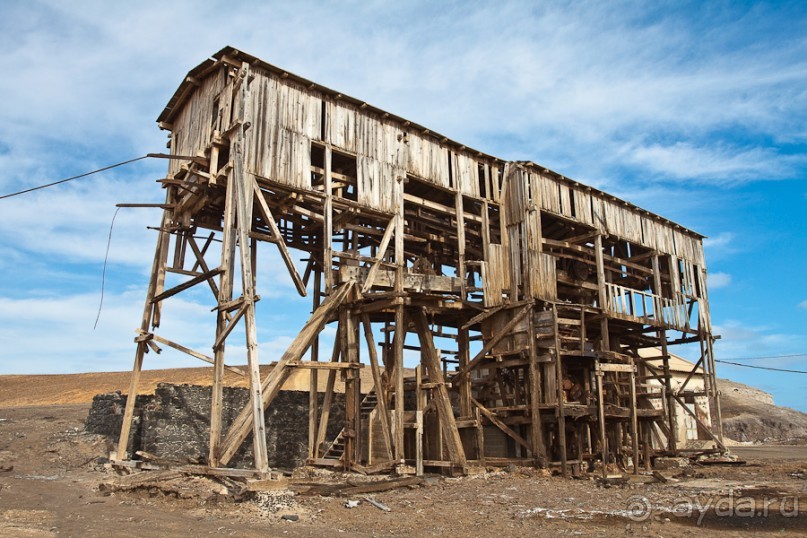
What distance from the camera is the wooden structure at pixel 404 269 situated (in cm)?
1627

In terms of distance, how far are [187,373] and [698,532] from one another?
49260 millimetres

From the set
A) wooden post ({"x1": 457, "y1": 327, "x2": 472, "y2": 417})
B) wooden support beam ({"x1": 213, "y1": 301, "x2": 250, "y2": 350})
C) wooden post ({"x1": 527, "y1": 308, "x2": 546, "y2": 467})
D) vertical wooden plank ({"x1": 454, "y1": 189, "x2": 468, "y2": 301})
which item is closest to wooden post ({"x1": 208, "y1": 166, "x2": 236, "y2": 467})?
wooden support beam ({"x1": 213, "y1": 301, "x2": 250, "y2": 350})

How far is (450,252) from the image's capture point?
75.9ft

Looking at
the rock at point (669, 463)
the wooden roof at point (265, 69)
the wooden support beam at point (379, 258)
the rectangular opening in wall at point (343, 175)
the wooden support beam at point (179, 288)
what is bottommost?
the rock at point (669, 463)

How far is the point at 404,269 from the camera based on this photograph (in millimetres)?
19500

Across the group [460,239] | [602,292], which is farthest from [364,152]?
[602,292]

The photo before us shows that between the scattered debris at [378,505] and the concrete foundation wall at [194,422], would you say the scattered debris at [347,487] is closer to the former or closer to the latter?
the scattered debris at [378,505]

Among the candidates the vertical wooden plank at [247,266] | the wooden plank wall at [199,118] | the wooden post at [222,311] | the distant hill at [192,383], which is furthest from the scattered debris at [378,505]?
the distant hill at [192,383]

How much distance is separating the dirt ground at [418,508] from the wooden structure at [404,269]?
51.0 inches

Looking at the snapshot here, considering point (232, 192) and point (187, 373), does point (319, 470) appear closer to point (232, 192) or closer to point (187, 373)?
point (232, 192)

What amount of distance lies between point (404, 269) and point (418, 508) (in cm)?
852

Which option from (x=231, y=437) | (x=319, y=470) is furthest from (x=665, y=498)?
(x=231, y=437)

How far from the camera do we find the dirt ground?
10.3 meters

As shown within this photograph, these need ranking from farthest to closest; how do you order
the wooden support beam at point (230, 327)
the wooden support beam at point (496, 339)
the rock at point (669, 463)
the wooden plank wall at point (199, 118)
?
the rock at point (669, 463), the wooden support beam at point (496, 339), the wooden plank wall at point (199, 118), the wooden support beam at point (230, 327)
